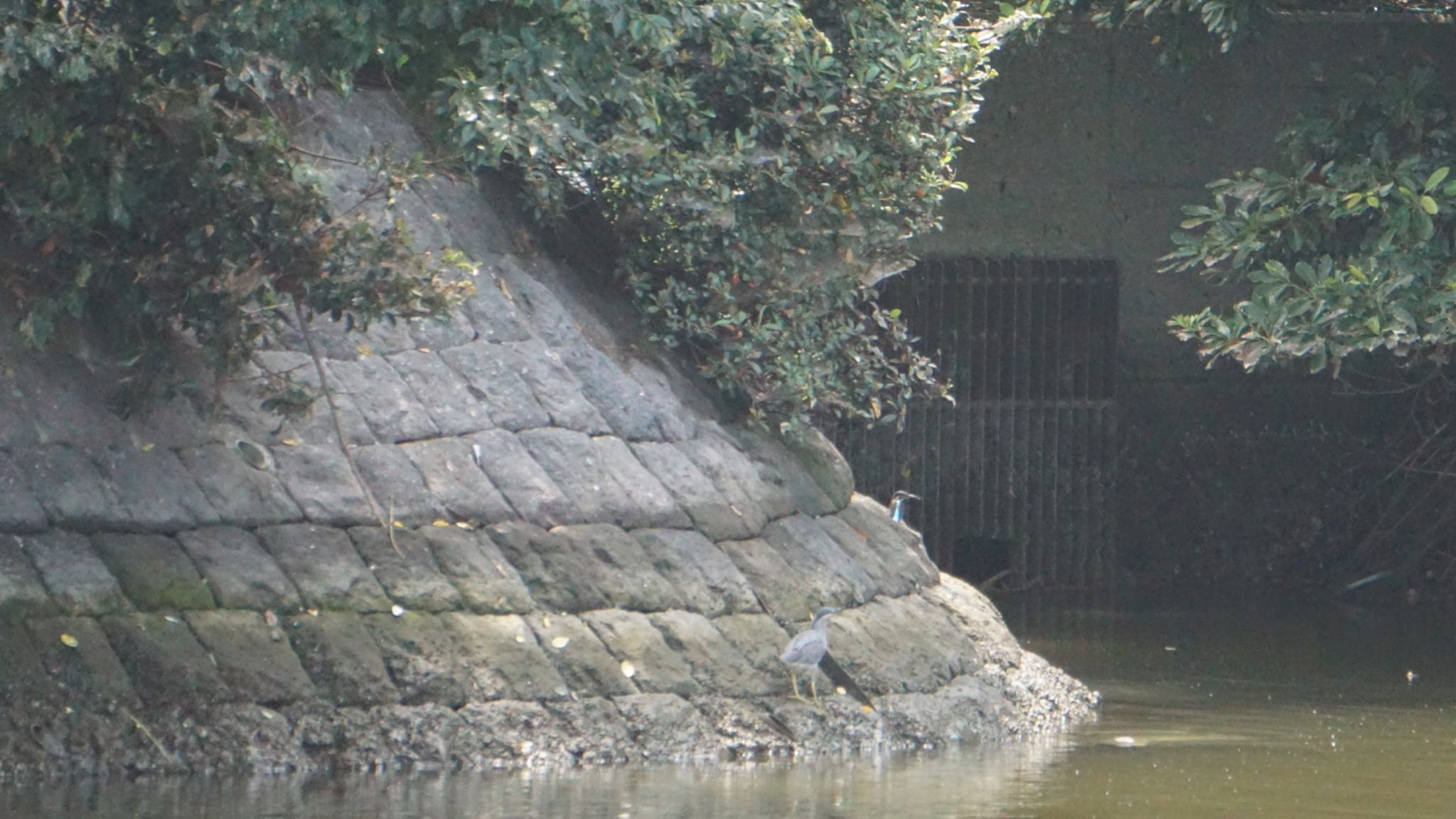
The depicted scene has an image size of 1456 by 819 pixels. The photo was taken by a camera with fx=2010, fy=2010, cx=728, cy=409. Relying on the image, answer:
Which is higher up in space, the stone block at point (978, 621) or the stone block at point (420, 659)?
the stone block at point (978, 621)

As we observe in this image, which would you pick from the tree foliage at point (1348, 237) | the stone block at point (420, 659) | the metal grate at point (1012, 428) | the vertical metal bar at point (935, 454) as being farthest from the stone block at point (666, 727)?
the vertical metal bar at point (935, 454)

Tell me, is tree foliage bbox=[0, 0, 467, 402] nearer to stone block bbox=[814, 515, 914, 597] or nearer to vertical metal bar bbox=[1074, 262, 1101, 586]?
stone block bbox=[814, 515, 914, 597]

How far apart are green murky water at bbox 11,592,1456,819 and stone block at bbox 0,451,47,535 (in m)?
1.01

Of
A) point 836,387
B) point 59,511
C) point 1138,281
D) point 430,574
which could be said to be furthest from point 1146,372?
point 59,511

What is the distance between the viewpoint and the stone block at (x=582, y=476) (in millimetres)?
8562

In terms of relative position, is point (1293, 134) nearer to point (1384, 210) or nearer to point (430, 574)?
point (1384, 210)

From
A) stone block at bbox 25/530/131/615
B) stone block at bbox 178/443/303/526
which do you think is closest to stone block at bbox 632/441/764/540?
stone block at bbox 178/443/303/526

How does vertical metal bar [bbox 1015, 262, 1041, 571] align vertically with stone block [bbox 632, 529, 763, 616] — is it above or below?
above

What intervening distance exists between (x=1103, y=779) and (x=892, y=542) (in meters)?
2.45

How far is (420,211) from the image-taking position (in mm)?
9344

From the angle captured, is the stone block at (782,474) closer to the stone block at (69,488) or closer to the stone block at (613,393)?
the stone block at (613,393)

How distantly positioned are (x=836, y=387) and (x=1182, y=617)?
4.17 meters

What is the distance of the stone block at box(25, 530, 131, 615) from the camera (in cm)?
704

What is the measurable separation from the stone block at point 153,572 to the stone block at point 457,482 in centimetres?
116
